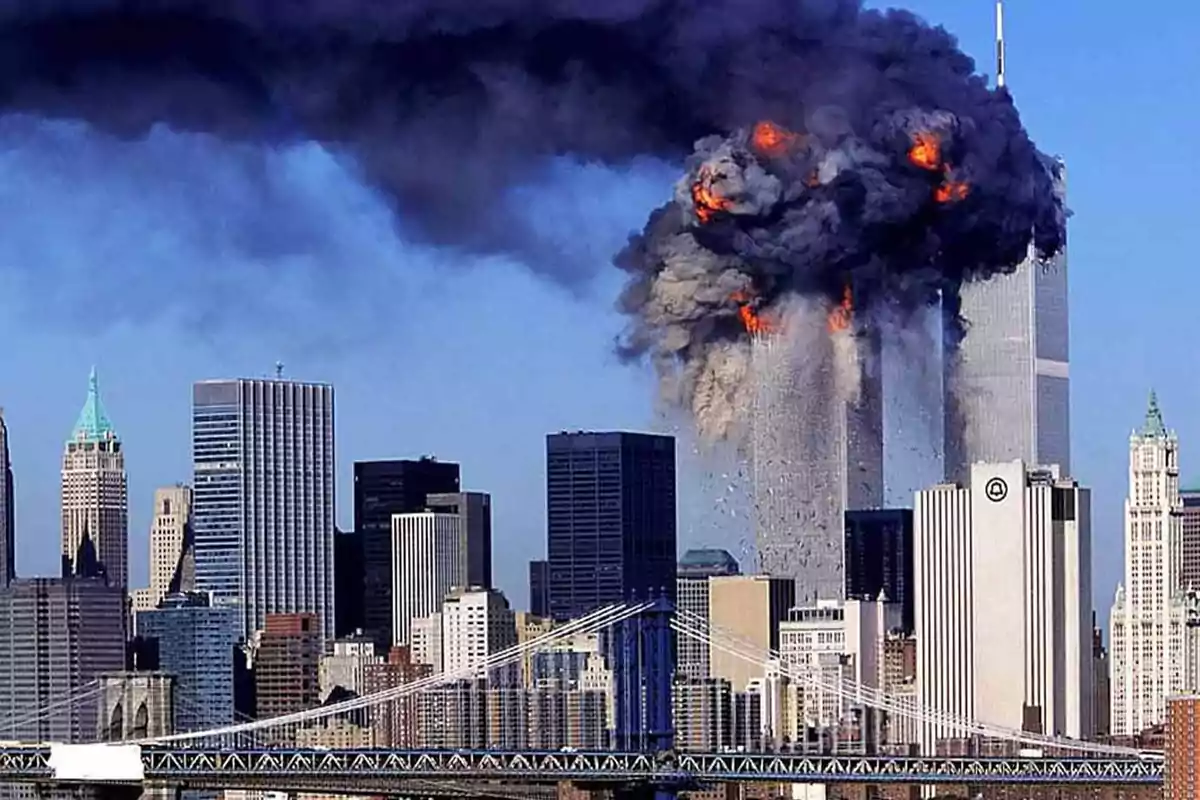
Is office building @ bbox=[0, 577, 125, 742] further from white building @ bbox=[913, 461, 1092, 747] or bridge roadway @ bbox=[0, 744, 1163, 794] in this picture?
bridge roadway @ bbox=[0, 744, 1163, 794]

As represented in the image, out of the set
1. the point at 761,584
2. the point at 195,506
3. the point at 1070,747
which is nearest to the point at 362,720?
the point at 761,584

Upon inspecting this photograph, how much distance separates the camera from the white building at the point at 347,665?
175 feet

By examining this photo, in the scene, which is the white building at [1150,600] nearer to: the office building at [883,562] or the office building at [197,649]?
the office building at [883,562]

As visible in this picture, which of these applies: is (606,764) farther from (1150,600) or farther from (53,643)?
(1150,600)

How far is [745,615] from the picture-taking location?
2041 inches

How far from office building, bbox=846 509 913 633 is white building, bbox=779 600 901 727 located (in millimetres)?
205

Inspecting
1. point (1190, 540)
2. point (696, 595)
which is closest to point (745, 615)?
point (696, 595)

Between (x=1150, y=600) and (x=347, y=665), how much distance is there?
12.1 metres

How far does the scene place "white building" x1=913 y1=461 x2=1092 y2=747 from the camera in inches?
2018

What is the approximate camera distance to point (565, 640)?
48.5 metres

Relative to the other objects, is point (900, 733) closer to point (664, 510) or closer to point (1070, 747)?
point (1070, 747)

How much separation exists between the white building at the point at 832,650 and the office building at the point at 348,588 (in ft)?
34.2

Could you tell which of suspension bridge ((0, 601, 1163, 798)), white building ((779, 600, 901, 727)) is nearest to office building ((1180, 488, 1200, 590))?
white building ((779, 600, 901, 727))

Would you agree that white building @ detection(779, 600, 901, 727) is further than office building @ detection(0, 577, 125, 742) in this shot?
No
